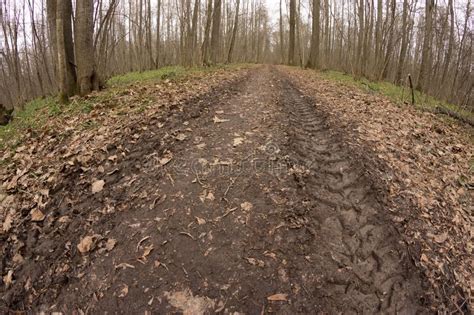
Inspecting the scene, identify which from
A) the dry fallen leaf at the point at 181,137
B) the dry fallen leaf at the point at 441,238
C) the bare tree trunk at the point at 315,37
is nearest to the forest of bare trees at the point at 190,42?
the bare tree trunk at the point at 315,37

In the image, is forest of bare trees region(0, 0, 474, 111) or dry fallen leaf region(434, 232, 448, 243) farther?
forest of bare trees region(0, 0, 474, 111)

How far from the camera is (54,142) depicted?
15.6 ft

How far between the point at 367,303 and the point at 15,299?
319 centimetres

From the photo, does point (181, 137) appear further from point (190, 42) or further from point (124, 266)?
point (190, 42)

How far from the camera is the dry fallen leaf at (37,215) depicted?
11.1 feet

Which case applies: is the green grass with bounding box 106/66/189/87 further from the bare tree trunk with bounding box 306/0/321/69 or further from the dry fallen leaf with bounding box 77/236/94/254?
the bare tree trunk with bounding box 306/0/321/69

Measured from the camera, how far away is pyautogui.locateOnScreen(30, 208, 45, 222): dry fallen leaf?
3395mm

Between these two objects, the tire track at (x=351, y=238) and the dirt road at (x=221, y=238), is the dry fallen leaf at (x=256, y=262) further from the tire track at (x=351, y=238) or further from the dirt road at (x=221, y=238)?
the tire track at (x=351, y=238)

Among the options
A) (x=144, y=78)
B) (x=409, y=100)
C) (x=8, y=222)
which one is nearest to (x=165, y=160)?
(x=8, y=222)

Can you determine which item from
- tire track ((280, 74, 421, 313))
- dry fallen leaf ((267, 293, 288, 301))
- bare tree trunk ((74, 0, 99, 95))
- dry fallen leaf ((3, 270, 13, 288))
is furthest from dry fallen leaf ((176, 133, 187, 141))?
bare tree trunk ((74, 0, 99, 95))

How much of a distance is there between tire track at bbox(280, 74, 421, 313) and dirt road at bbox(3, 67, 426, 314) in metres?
0.01

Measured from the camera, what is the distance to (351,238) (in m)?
3.21

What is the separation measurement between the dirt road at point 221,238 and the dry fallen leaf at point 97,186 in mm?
13

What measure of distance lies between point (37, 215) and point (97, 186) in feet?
2.30
